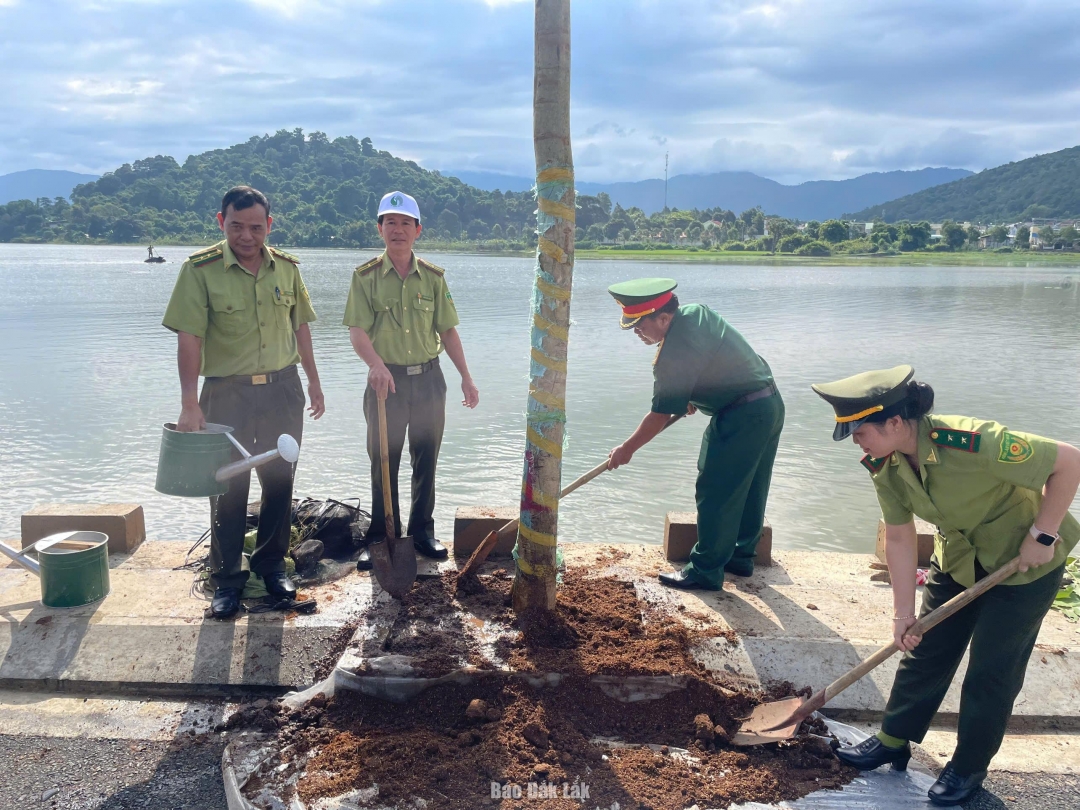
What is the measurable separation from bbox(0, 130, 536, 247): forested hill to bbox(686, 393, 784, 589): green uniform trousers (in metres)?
78.9

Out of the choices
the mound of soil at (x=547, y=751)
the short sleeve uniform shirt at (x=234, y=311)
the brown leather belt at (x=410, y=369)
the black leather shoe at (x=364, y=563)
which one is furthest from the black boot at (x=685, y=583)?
the short sleeve uniform shirt at (x=234, y=311)

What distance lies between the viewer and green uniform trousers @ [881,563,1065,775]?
8.79ft

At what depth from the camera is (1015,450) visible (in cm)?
249

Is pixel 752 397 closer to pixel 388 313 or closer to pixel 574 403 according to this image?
pixel 388 313

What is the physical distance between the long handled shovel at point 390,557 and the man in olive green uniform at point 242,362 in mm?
497

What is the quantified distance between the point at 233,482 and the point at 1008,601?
11.1ft

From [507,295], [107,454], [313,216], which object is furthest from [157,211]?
[107,454]

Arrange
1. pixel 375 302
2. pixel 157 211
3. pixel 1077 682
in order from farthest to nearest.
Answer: pixel 157 211 → pixel 375 302 → pixel 1077 682

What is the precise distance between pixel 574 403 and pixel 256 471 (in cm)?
744

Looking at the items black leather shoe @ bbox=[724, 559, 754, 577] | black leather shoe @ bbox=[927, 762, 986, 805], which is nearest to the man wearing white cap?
black leather shoe @ bbox=[724, 559, 754, 577]

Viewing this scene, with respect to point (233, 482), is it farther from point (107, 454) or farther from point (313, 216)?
point (313, 216)

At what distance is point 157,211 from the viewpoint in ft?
303

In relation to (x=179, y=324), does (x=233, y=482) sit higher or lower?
lower

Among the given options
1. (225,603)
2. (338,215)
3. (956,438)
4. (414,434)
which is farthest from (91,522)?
(338,215)
